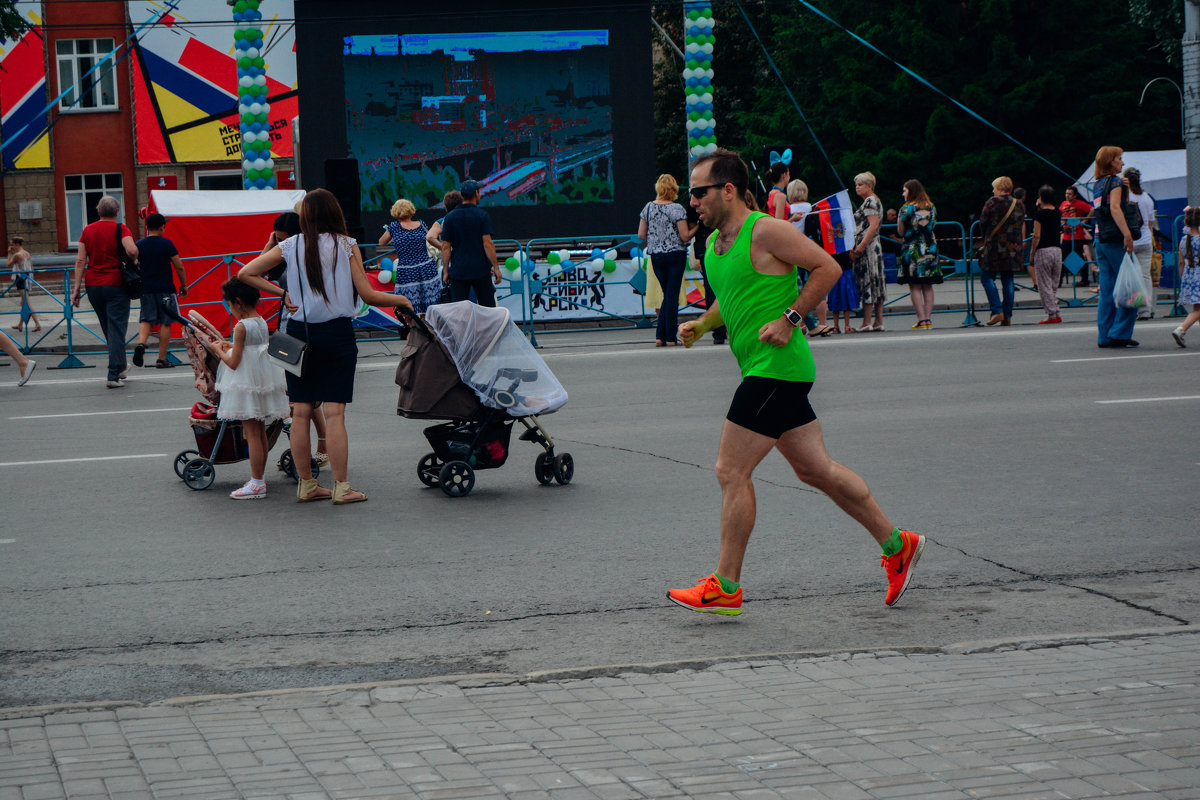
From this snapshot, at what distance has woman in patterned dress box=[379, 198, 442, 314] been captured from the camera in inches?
621

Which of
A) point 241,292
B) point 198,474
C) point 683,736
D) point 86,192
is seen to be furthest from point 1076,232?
point 86,192

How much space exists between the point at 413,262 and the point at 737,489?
10825 mm

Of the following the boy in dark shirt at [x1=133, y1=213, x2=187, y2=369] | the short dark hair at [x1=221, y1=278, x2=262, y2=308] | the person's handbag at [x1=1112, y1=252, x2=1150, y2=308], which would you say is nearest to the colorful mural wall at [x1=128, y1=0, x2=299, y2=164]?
the boy in dark shirt at [x1=133, y1=213, x2=187, y2=369]

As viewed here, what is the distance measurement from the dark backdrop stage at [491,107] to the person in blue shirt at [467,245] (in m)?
12.0

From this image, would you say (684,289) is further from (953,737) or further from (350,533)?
(953,737)

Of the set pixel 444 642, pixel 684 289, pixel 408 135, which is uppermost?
pixel 408 135

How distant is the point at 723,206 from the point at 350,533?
2.99 meters

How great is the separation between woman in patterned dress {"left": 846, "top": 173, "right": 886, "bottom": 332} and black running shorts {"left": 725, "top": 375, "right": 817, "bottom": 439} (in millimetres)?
11766

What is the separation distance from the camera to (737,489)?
5.61m

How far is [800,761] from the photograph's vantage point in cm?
391

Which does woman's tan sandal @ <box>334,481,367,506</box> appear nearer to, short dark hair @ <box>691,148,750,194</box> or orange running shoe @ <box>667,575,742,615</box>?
orange running shoe @ <box>667,575,742,615</box>

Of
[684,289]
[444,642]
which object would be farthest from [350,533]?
[684,289]

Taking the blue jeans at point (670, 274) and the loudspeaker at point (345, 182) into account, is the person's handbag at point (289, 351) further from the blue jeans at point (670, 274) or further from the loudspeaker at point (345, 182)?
the loudspeaker at point (345, 182)

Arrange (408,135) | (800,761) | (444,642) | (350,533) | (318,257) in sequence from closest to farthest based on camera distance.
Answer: (800,761) < (444,642) < (350,533) < (318,257) < (408,135)
